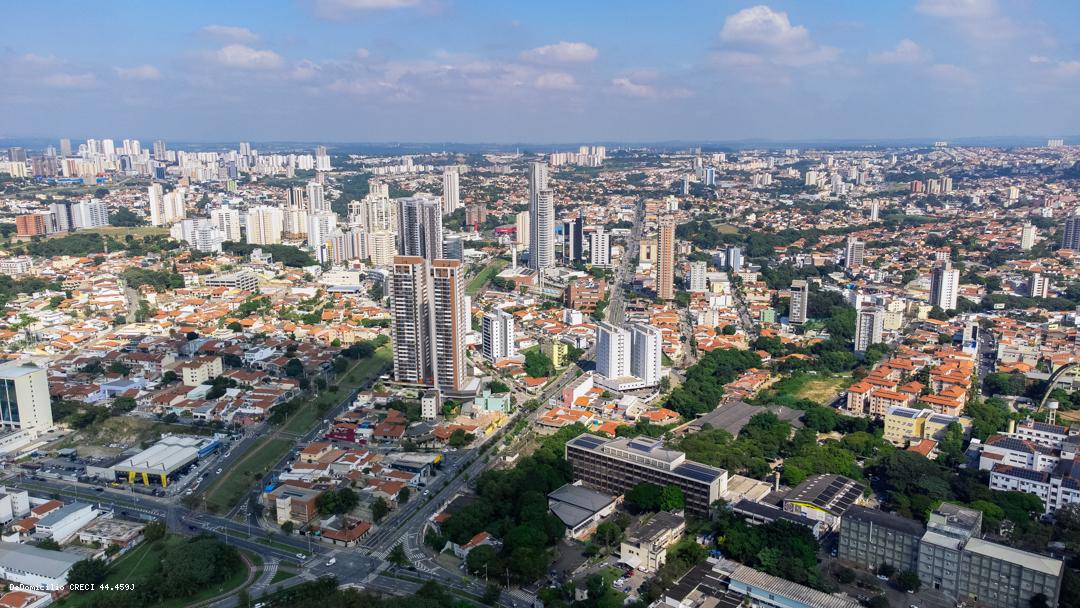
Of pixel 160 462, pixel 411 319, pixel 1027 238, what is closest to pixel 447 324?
pixel 411 319

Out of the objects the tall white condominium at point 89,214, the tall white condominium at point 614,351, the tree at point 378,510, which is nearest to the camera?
the tree at point 378,510

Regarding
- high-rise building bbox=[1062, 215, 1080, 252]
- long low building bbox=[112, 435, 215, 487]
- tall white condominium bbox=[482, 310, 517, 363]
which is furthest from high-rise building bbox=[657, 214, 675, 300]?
high-rise building bbox=[1062, 215, 1080, 252]

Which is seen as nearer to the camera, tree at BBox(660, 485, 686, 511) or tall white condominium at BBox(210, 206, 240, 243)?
tree at BBox(660, 485, 686, 511)

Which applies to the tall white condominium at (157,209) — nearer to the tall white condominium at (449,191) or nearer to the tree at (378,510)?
the tall white condominium at (449,191)

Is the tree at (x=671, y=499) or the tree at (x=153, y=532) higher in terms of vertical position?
the tree at (x=671, y=499)

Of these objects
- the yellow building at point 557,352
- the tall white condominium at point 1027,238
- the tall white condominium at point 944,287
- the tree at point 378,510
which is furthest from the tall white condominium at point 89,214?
the tall white condominium at point 1027,238

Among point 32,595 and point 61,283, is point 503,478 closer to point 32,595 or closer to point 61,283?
point 32,595

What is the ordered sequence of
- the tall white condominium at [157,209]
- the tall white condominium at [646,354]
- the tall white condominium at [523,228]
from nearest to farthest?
the tall white condominium at [646,354]
the tall white condominium at [523,228]
the tall white condominium at [157,209]

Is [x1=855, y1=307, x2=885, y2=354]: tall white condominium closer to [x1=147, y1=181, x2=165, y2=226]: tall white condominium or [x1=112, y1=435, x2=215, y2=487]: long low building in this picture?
[x1=112, y1=435, x2=215, y2=487]: long low building
